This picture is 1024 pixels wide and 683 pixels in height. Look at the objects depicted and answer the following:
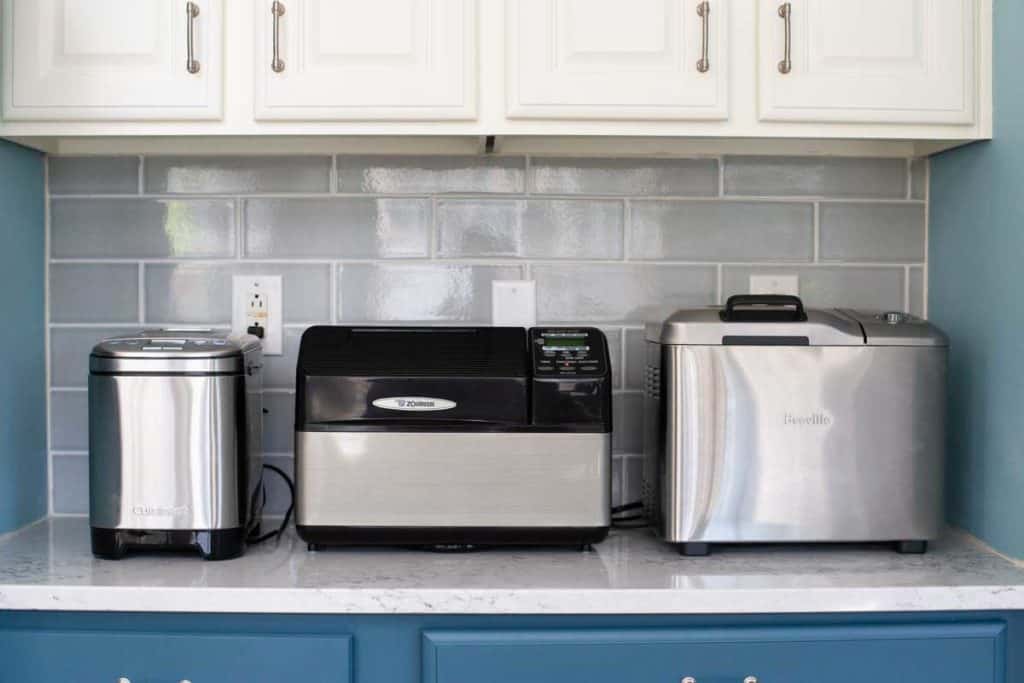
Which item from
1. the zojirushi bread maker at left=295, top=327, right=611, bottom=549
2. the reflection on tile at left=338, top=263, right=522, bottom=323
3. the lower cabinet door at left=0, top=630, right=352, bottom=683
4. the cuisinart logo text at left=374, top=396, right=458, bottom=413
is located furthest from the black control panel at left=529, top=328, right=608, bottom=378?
the lower cabinet door at left=0, top=630, right=352, bottom=683

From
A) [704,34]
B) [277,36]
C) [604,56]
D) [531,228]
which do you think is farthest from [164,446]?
[704,34]

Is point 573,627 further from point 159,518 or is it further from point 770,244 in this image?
point 770,244

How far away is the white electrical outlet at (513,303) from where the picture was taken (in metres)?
1.71

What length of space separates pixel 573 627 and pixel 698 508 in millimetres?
272

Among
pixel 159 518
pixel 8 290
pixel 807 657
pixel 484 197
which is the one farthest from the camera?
pixel 484 197

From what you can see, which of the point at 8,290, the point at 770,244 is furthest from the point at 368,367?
the point at 770,244

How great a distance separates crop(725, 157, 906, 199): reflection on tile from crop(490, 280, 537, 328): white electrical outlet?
40 cm

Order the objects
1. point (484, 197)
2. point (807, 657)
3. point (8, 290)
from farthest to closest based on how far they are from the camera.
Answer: point (484, 197) < point (8, 290) < point (807, 657)

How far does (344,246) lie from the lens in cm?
172

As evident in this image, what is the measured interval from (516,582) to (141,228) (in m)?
0.95

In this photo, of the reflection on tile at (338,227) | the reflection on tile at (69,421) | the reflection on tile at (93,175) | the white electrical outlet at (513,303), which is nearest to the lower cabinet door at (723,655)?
the white electrical outlet at (513,303)

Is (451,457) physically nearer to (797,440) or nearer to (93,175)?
(797,440)

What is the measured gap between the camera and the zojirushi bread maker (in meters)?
1.39

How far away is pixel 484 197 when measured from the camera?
5.64 ft
